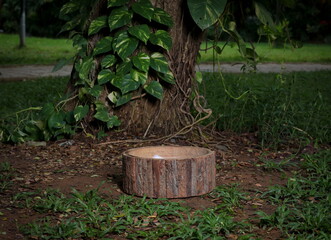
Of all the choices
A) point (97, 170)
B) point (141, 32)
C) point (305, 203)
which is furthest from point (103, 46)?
point (305, 203)

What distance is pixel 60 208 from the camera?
9.09 feet

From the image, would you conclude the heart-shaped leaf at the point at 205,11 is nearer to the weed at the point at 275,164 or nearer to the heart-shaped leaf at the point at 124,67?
the heart-shaped leaf at the point at 124,67

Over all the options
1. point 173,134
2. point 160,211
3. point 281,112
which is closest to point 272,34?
point 281,112

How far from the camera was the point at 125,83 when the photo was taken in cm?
Result: 403

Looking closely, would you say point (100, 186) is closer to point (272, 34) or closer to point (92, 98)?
point (92, 98)

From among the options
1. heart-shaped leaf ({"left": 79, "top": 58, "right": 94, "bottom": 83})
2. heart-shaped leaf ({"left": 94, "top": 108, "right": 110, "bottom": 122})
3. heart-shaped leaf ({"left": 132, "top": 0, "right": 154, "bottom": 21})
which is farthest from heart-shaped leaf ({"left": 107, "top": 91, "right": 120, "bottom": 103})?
heart-shaped leaf ({"left": 132, "top": 0, "right": 154, "bottom": 21})

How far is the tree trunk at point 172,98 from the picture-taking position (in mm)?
4242

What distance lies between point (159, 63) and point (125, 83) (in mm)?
297

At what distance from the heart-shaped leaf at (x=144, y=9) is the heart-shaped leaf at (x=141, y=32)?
0.09 meters

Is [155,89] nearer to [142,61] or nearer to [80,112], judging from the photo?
[142,61]

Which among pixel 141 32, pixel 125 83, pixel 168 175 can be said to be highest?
pixel 141 32

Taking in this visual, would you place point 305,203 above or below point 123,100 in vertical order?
below

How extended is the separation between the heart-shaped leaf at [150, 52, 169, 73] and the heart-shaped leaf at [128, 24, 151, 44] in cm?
19

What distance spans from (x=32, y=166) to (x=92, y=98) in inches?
30.3
